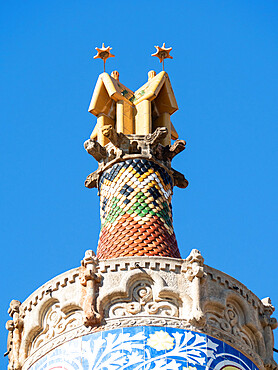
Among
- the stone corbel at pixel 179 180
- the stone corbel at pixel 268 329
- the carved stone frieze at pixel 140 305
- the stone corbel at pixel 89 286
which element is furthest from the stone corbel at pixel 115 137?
the stone corbel at pixel 268 329

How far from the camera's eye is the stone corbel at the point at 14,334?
852 inches

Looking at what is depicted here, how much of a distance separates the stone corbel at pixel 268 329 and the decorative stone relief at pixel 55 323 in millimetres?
2965

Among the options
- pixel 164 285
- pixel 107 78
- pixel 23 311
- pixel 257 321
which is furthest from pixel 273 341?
pixel 107 78

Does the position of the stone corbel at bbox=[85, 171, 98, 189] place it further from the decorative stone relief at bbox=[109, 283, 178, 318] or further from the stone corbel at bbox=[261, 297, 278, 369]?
the stone corbel at bbox=[261, 297, 278, 369]

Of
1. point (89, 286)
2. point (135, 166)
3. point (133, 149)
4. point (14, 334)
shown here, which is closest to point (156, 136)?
point (133, 149)

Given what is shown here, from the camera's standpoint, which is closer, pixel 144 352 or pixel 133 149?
pixel 144 352

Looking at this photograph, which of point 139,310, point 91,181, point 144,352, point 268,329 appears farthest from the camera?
point 91,181

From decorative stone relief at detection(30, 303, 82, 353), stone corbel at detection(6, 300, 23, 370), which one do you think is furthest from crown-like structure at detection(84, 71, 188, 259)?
stone corbel at detection(6, 300, 23, 370)

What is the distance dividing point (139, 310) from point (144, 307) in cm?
10

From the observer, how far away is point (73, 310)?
21453 mm

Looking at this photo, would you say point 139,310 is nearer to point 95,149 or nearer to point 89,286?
point 89,286

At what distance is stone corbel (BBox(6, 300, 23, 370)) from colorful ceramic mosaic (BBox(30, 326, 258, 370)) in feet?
2.50

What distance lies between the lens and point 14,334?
22.0 meters

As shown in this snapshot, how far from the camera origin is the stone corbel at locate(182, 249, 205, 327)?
2089 cm
